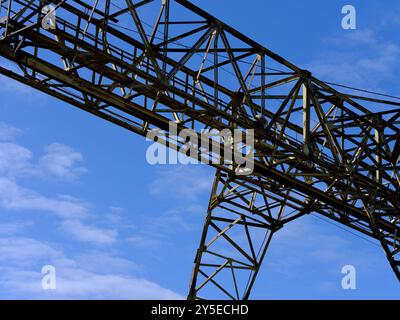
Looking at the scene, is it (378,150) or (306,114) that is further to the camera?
(378,150)

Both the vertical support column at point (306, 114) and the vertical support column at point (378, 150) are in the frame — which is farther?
the vertical support column at point (378, 150)

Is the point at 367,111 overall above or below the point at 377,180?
above

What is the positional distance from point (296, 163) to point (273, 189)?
163cm

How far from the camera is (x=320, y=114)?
2062 centimetres

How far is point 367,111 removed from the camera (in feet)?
73.9

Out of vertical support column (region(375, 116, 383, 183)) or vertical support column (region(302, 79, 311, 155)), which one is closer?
vertical support column (region(302, 79, 311, 155))

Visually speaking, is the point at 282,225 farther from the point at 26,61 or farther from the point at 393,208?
the point at 26,61
